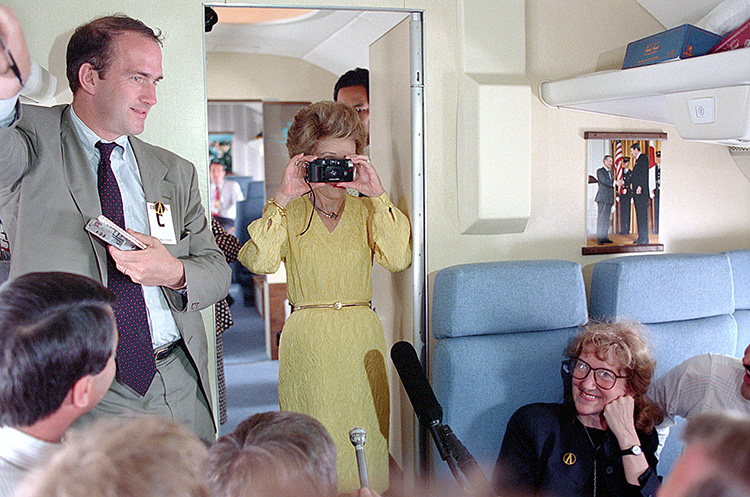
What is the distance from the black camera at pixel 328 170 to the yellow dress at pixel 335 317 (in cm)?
18

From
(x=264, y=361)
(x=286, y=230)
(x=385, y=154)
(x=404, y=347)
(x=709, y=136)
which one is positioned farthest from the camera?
(x=264, y=361)

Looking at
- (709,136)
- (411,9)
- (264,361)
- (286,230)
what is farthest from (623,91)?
(264,361)

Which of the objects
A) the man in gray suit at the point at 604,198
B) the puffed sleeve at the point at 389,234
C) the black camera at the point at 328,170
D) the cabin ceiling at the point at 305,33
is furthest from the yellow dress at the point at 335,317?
the cabin ceiling at the point at 305,33

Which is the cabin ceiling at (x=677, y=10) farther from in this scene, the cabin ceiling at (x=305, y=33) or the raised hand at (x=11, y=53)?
the raised hand at (x=11, y=53)

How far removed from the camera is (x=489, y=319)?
7.99 ft

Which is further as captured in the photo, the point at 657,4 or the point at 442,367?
the point at 657,4

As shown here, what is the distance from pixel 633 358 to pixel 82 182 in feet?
5.75

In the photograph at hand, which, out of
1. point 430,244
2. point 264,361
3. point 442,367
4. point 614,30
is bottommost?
point 264,361

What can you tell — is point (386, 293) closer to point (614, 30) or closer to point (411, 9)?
point (411, 9)

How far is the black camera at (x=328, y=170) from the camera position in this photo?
7.68 ft

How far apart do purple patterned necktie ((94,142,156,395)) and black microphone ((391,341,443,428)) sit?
0.75m

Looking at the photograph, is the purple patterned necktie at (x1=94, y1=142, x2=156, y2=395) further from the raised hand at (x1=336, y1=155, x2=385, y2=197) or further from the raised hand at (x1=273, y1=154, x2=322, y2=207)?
the raised hand at (x1=336, y1=155, x2=385, y2=197)

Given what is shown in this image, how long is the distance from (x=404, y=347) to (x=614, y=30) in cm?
161

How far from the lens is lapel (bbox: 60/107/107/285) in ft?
5.57
